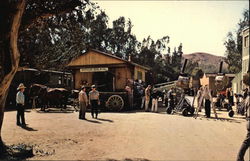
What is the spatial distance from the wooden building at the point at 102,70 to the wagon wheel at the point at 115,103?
2614 millimetres

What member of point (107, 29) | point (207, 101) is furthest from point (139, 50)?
point (207, 101)

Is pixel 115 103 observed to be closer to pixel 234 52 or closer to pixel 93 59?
pixel 93 59

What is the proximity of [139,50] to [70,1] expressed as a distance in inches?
1922

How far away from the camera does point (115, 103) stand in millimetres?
20984

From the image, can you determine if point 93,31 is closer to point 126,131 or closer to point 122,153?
point 126,131

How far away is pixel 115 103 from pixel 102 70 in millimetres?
3743

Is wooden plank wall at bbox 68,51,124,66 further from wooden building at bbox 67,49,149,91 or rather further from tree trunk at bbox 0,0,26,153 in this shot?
tree trunk at bbox 0,0,26,153

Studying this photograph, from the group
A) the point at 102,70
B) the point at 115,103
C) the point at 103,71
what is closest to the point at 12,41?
the point at 115,103

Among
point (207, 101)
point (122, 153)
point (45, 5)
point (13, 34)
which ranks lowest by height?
point (122, 153)

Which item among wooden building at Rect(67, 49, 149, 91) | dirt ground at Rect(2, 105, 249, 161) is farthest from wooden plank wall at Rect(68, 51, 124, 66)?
dirt ground at Rect(2, 105, 249, 161)

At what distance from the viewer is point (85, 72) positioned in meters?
24.6

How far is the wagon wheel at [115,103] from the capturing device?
20.9 meters

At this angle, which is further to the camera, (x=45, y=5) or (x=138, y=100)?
(x=138, y=100)

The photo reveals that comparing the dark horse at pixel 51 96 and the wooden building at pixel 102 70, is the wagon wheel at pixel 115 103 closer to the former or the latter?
the wooden building at pixel 102 70
